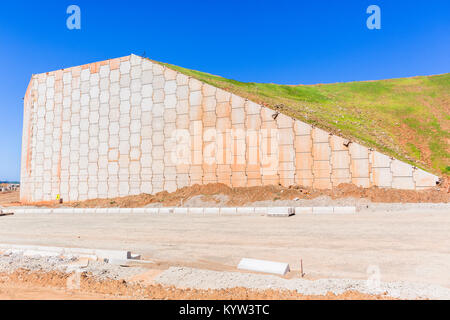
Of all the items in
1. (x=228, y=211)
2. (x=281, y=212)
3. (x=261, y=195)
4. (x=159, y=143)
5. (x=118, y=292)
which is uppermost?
(x=159, y=143)

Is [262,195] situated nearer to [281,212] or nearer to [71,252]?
[281,212]

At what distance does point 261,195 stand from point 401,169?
8.39 metres

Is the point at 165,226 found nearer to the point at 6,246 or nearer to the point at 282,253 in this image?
the point at 6,246

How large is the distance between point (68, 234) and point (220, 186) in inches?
421

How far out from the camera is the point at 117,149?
1088 inches

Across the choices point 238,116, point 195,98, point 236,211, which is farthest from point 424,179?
point 195,98

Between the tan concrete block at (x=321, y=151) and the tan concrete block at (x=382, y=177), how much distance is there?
2.89 meters

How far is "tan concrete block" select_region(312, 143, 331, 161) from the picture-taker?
65.5 ft

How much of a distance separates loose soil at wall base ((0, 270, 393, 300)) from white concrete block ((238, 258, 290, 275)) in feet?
3.96

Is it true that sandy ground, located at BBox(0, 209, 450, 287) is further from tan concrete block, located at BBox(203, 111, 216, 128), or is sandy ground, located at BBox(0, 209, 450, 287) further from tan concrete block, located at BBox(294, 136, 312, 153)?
tan concrete block, located at BBox(203, 111, 216, 128)

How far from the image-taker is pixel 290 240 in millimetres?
11102

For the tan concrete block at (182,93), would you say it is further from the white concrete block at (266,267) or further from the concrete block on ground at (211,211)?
the white concrete block at (266,267)

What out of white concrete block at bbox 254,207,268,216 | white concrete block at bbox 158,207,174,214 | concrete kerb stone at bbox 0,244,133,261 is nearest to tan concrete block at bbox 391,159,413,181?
white concrete block at bbox 254,207,268,216
